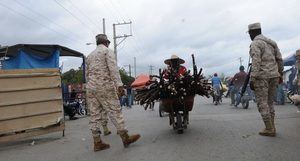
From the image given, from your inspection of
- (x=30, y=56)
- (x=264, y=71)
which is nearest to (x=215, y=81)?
(x=30, y=56)

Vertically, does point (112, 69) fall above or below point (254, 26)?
below

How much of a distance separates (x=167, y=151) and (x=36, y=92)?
13.6 ft

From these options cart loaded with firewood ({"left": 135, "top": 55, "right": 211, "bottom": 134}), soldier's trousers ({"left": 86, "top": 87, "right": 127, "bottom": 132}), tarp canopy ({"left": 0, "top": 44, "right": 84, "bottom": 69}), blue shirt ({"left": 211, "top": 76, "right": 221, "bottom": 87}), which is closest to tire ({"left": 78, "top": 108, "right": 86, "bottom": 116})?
tarp canopy ({"left": 0, "top": 44, "right": 84, "bottom": 69})

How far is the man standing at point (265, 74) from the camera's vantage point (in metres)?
8.45

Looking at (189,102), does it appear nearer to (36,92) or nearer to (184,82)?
(184,82)

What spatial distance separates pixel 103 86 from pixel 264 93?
119 inches

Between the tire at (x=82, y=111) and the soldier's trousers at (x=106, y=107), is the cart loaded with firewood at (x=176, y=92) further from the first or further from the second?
the tire at (x=82, y=111)

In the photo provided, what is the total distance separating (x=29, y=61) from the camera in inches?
637

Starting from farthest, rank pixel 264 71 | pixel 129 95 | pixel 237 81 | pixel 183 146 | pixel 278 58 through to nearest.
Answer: pixel 129 95
pixel 237 81
pixel 278 58
pixel 264 71
pixel 183 146

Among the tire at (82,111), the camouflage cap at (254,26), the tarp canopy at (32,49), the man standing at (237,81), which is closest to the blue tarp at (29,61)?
the tarp canopy at (32,49)

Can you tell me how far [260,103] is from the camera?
850cm

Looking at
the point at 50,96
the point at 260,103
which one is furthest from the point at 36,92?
the point at 260,103

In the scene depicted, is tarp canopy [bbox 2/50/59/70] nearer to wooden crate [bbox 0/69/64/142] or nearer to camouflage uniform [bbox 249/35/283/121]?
wooden crate [bbox 0/69/64/142]

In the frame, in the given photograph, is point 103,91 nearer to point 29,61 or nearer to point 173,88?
point 173,88
